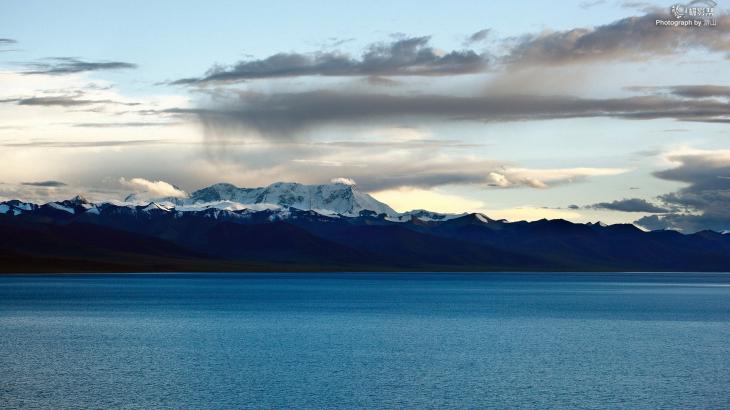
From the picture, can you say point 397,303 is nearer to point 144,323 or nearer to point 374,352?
point 144,323

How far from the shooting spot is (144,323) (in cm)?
9512

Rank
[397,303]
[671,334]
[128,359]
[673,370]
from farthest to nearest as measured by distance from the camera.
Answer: [397,303]
[671,334]
[128,359]
[673,370]

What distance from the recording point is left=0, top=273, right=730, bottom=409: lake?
49.9 meters

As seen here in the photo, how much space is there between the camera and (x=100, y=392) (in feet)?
167

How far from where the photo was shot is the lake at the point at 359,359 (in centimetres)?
4991

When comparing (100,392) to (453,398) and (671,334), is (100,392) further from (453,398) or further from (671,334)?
(671,334)

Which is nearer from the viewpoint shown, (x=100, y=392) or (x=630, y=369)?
(x=100, y=392)

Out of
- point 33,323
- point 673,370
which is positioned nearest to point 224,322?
point 33,323

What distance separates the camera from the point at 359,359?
65.4 m

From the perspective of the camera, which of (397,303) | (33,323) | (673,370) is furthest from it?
(397,303)

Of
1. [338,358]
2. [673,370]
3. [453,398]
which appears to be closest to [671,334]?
[673,370]

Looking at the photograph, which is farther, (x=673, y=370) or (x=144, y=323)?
(x=144, y=323)

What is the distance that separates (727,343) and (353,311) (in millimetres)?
52313

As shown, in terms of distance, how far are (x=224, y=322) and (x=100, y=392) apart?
47.6 meters
